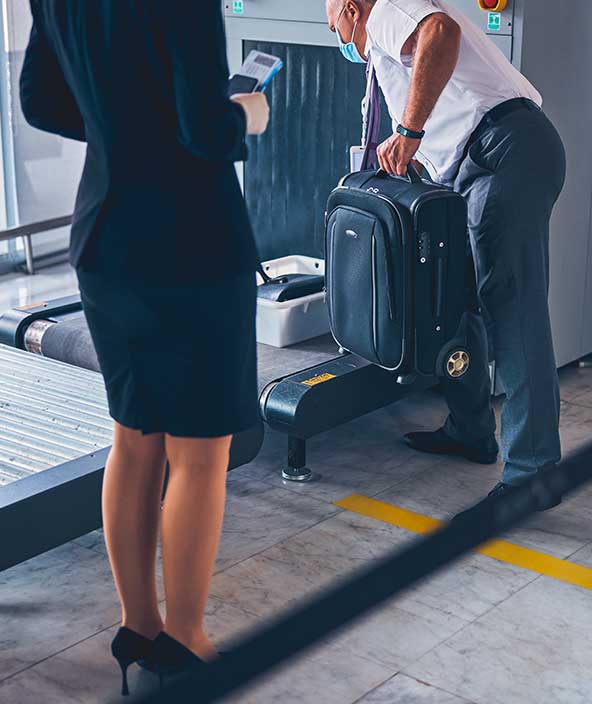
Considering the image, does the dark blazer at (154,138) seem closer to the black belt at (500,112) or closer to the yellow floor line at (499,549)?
the yellow floor line at (499,549)

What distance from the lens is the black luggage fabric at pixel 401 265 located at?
2.93 m

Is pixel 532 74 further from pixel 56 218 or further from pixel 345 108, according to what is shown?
pixel 56 218

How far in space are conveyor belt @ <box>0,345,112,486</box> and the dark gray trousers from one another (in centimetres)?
107

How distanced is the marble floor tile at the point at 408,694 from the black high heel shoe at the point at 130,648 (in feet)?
1.36

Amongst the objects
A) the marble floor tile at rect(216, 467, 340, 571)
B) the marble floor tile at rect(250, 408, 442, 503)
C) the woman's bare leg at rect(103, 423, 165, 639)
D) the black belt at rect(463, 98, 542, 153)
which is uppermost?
the black belt at rect(463, 98, 542, 153)

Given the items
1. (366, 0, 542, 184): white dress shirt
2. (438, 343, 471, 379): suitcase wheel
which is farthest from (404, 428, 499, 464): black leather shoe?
(366, 0, 542, 184): white dress shirt

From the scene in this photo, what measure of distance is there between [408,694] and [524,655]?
0.95 ft

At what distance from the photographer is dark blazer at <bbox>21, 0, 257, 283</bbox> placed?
164 centimetres

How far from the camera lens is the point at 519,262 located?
2.90m

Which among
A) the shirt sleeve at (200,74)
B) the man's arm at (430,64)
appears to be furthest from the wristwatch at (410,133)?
the shirt sleeve at (200,74)

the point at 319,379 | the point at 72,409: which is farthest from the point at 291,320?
the point at 72,409

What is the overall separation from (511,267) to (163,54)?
1450mm

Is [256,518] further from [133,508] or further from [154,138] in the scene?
[154,138]

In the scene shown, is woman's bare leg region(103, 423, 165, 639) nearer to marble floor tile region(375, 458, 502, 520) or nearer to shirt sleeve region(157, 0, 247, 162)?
shirt sleeve region(157, 0, 247, 162)
